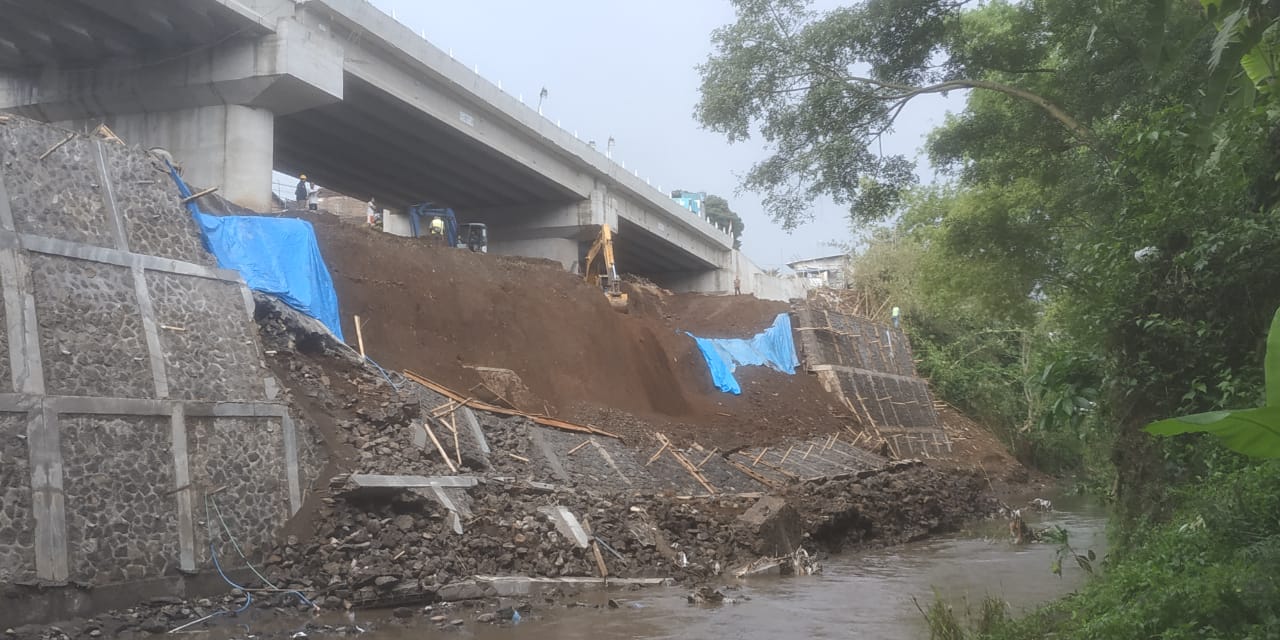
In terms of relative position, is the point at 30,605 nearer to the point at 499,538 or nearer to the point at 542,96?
the point at 499,538

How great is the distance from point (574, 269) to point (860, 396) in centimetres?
984

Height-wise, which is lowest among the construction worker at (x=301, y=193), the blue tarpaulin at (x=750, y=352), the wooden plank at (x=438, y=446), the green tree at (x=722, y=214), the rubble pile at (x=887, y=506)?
the rubble pile at (x=887, y=506)

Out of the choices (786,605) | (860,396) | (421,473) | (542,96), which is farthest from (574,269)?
(786,605)

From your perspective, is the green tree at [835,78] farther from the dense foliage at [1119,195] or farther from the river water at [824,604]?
the river water at [824,604]

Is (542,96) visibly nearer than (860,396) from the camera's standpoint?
Yes

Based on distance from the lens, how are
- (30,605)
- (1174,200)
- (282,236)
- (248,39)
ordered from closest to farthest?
(1174,200) < (30,605) < (282,236) < (248,39)

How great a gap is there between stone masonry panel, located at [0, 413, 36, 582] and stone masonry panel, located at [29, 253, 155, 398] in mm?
695

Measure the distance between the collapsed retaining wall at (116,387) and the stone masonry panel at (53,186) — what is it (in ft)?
0.06

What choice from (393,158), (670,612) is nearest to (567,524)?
(670,612)

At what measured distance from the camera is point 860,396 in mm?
31609

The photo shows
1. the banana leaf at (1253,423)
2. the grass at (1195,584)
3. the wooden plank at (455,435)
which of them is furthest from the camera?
the wooden plank at (455,435)

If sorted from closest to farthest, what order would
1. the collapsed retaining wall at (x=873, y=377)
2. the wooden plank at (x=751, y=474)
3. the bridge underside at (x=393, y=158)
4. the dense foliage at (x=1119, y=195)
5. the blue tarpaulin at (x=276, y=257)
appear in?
the dense foliage at (x=1119, y=195) → the blue tarpaulin at (x=276, y=257) → the wooden plank at (x=751, y=474) → the bridge underside at (x=393, y=158) → the collapsed retaining wall at (x=873, y=377)

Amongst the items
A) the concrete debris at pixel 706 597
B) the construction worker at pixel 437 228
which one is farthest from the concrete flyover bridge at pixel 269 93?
the concrete debris at pixel 706 597

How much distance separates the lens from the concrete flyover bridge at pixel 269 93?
18.8m
